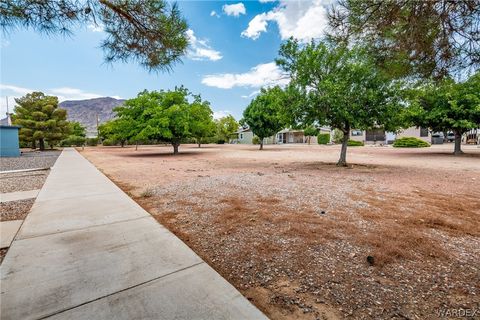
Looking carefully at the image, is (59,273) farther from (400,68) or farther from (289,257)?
(400,68)

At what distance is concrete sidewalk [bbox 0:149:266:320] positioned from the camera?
1.75 metres

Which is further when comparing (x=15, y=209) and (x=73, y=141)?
(x=73, y=141)

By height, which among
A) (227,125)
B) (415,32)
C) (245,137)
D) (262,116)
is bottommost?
(415,32)

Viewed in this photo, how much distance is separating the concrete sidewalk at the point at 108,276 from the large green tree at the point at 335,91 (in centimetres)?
817

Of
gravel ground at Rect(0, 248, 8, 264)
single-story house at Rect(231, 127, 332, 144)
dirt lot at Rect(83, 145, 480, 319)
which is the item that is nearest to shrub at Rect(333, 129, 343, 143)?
single-story house at Rect(231, 127, 332, 144)

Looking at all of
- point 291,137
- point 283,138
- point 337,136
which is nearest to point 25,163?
point 337,136

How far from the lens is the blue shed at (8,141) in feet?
60.7

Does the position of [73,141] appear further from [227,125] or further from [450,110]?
[450,110]

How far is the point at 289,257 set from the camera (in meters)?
2.69

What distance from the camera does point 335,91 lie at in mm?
9055

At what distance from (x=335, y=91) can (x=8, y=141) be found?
79.4 ft

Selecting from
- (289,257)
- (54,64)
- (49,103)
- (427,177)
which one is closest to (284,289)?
(289,257)

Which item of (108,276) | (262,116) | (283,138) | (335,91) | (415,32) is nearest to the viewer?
(108,276)

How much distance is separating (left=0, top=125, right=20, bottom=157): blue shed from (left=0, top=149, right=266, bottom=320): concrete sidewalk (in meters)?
21.3
